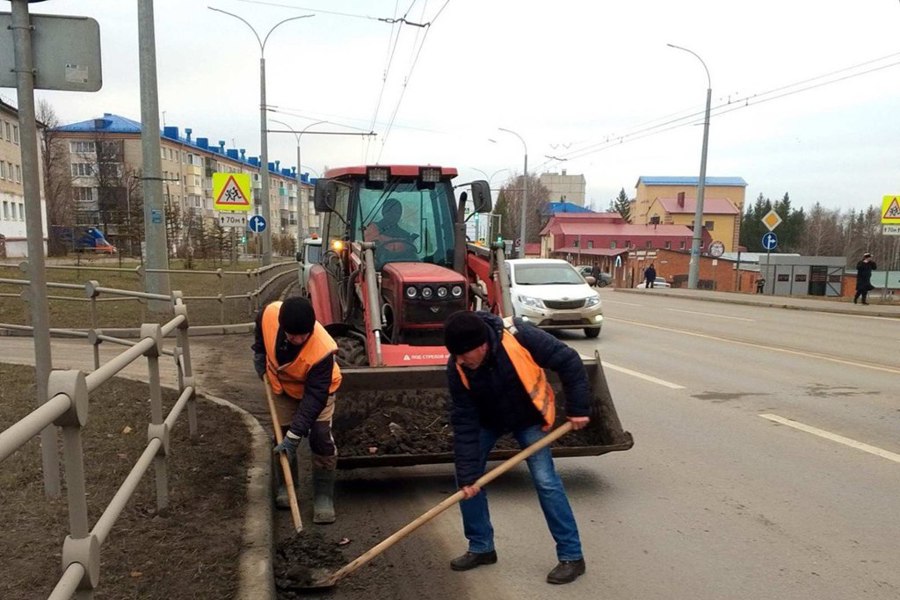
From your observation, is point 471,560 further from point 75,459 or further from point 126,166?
point 126,166

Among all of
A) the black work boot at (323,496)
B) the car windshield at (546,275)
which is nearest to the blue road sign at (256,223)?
the car windshield at (546,275)

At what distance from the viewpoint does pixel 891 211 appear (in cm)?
2156

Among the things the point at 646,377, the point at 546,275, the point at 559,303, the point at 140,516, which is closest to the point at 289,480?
the point at 140,516

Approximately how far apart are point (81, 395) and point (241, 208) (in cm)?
1672

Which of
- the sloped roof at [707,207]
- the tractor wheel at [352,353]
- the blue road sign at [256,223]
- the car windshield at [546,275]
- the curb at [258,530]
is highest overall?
the sloped roof at [707,207]

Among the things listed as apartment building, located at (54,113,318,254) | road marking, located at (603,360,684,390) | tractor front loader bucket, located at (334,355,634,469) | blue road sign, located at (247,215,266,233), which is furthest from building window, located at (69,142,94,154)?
tractor front loader bucket, located at (334,355,634,469)

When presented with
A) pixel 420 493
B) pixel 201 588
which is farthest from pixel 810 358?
pixel 201 588

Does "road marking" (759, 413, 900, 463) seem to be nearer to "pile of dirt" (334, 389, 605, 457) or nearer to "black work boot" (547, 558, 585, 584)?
"pile of dirt" (334, 389, 605, 457)

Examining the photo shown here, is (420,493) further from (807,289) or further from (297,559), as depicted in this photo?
(807,289)

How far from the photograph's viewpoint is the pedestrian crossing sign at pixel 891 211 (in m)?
21.5

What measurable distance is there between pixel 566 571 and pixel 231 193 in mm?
16256

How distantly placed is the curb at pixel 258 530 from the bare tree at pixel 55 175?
5222 centimetres

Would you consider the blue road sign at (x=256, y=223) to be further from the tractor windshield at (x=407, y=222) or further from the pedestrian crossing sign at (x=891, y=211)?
the pedestrian crossing sign at (x=891, y=211)

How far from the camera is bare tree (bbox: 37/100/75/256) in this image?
54.2 metres
